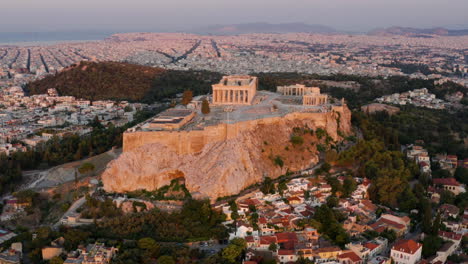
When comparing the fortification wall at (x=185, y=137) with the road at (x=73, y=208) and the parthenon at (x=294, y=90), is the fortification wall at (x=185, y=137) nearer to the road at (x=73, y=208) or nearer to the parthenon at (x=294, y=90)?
the road at (x=73, y=208)

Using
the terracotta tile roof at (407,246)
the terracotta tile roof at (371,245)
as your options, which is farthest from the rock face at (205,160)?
the terracotta tile roof at (407,246)

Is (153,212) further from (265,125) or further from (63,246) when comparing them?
(265,125)

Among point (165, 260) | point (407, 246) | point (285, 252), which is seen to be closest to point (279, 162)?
point (285, 252)

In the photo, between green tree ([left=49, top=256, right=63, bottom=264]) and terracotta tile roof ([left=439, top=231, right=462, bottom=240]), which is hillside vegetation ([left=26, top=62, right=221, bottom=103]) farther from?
green tree ([left=49, top=256, right=63, bottom=264])

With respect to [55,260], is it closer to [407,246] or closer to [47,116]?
[407,246]

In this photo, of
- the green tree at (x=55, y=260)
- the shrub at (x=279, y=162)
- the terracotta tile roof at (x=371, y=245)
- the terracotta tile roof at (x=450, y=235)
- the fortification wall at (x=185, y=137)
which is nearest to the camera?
the green tree at (x=55, y=260)

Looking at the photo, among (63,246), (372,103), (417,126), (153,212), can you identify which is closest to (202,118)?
(153,212)

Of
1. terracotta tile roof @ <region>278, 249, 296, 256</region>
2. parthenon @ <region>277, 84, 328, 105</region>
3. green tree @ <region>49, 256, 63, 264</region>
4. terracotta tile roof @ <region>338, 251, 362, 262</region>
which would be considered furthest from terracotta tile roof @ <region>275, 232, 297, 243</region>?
parthenon @ <region>277, 84, 328, 105</region>
